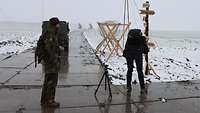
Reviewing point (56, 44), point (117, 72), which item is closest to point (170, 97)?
point (56, 44)

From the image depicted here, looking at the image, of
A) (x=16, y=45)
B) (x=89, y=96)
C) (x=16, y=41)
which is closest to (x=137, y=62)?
(x=89, y=96)

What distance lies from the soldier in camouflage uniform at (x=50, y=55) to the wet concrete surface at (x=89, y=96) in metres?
A: 0.27

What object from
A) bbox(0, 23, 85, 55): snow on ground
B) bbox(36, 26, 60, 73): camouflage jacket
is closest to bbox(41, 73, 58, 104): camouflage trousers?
bbox(36, 26, 60, 73): camouflage jacket

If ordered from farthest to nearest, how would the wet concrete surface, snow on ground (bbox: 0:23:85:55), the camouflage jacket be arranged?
snow on ground (bbox: 0:23:85:55)
the camouflage jacket
the wet concrete surface

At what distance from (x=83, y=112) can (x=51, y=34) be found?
174 centimetres

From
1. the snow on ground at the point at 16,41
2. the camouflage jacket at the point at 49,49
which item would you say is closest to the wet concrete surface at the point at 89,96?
the camouflage jacket at the point at 49,49

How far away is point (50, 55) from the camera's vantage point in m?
7.88

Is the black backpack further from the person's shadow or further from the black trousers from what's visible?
the person's shadow

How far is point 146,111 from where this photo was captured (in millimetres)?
7461

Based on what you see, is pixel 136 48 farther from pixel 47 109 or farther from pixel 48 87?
pixel 47 109

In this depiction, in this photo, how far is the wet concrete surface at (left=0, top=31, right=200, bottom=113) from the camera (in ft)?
24.8

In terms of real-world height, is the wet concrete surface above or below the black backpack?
below

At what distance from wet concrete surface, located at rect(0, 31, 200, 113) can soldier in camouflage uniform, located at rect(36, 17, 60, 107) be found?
274 millimetres

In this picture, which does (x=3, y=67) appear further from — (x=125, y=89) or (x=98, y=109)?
(x=98, y=109)
